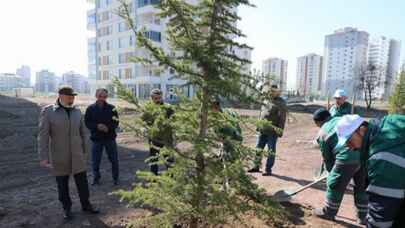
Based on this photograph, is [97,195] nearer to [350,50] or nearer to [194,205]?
[194,205]

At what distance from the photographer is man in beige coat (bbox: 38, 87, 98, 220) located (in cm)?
404

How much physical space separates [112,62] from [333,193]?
46409mm

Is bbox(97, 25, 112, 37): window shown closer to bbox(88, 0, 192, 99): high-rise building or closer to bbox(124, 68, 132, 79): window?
bbox(88, 0, 192, 99): high-rise building

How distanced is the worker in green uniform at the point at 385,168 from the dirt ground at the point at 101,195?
0.74 metres

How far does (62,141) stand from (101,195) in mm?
1656

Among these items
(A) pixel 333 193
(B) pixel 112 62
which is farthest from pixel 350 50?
(A) pixel 333 193

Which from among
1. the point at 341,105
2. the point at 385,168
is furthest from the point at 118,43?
the point at 385,168

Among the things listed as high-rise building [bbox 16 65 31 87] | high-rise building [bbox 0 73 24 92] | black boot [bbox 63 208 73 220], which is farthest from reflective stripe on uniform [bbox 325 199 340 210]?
high-rise building [bbox 16 65 31 87]

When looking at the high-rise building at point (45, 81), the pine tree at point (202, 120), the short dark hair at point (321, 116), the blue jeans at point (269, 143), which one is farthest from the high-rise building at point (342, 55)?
the high-rise building at point (45, 81)

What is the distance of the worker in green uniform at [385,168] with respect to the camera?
204 centimetres

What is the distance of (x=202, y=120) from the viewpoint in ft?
9.46

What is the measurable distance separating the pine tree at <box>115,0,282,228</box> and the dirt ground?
0.55 metres

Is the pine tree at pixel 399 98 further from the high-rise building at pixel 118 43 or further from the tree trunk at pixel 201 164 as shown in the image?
the high-rise building at pixel 118 43

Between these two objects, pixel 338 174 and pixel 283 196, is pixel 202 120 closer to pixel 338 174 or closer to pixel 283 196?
pixel 338 174
